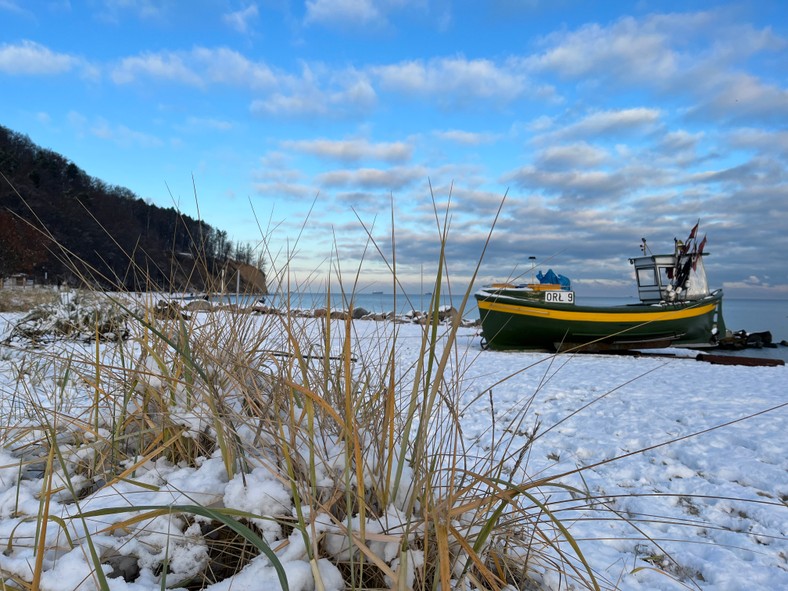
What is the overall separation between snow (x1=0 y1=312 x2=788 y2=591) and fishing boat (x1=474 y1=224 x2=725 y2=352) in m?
5.40

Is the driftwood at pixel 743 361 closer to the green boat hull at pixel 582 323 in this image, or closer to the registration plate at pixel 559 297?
the green boat hull at pixel 582 323

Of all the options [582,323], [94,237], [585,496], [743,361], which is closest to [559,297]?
[582,323]

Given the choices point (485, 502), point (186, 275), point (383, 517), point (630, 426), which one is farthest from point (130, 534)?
point (630, 426)

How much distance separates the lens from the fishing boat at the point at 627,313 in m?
11.2

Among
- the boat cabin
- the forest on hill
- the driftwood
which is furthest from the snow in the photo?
the boat cabin

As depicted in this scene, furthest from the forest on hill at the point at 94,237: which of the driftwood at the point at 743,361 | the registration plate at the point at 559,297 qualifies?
the driftwood at the point at 743,361

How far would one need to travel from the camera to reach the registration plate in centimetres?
1151

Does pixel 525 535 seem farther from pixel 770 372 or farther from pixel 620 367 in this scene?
pixel 770 372

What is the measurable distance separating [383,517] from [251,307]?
50.3 inches

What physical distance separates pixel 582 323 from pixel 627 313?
1193 mm

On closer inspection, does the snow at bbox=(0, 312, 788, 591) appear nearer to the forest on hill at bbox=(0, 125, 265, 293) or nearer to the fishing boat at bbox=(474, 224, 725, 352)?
the forest on hill at bbox=(0, 125, 265, 293)

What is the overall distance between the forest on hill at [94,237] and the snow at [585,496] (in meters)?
0.66

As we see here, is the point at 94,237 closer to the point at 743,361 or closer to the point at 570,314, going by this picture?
the point at 570,314

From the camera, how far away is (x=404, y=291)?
143 centimetres
